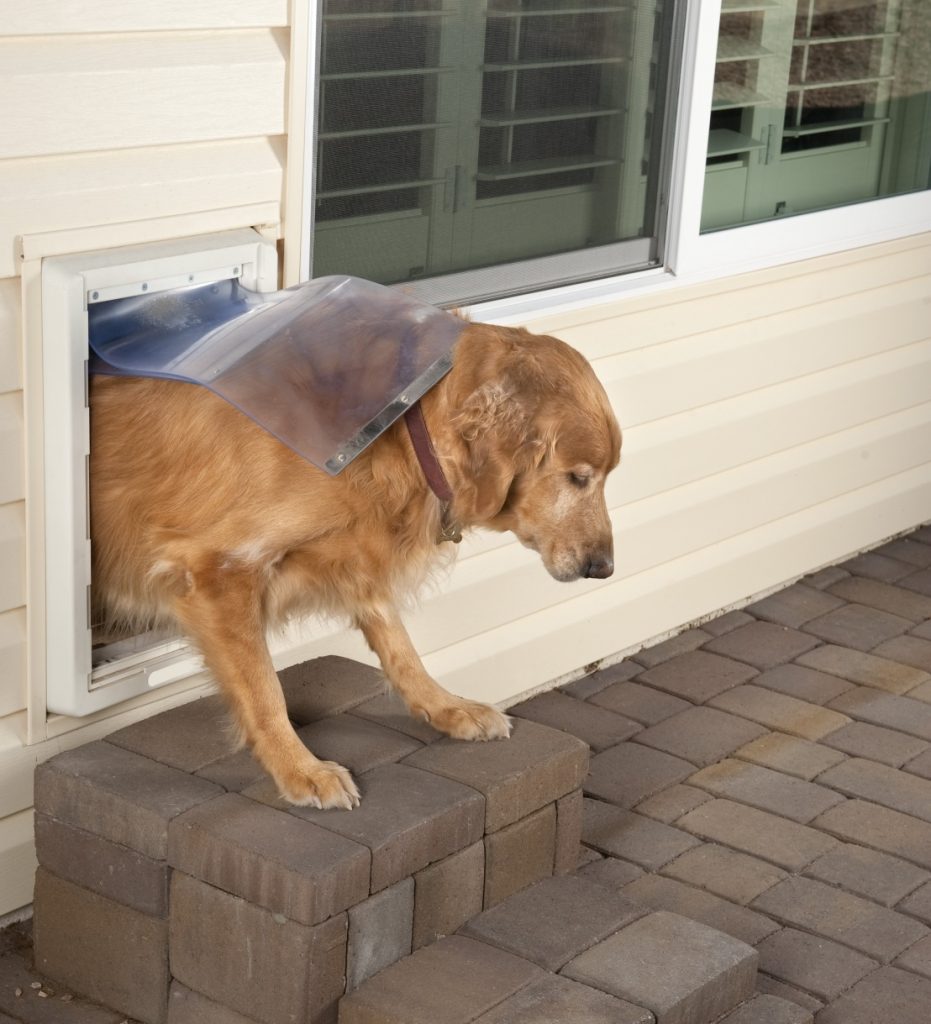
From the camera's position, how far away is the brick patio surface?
102 inches

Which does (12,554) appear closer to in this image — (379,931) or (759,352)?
(379,931)

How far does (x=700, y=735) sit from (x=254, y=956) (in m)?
1.75

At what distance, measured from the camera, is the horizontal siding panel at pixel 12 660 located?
2.90 metres

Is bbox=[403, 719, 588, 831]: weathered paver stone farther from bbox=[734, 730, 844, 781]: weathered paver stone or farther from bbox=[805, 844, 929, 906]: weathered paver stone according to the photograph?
bbox=[734, 730, 844, 781]: weathered paver stone

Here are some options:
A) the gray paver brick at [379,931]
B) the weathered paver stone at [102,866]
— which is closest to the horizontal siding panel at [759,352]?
the gray paver brick at [379,931]

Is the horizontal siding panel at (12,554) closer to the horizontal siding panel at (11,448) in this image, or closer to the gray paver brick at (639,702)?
the horizontal siding panel at (11,448)

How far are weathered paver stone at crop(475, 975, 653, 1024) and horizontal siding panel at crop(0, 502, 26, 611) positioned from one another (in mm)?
1163

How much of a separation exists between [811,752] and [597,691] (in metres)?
0.64

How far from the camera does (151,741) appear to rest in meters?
2.93

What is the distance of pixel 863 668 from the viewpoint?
177 inches

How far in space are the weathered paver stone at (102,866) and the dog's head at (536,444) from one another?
2.77 feet

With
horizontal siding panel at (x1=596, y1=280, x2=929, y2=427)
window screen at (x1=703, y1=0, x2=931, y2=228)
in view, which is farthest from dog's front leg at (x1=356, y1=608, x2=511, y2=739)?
window screen at (x1=703, y1=0, x2=931, y2=228)

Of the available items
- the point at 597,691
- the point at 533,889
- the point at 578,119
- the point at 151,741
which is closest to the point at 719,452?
the point at 597,691

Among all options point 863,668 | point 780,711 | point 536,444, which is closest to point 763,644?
point 863,668
